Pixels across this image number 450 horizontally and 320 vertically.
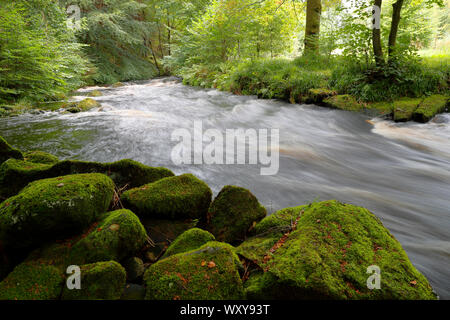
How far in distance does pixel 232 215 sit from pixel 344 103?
6.77 metres

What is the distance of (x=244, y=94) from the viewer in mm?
11391

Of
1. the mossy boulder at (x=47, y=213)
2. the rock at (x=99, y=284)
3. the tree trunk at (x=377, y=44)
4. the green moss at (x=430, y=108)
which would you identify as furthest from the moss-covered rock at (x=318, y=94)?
the rock at (x=99, y=284)

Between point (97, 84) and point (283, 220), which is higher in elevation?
point (97, 84)

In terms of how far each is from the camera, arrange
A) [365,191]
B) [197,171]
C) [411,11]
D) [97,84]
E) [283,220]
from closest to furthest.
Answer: [283,220] < [365,191] < [197,171] < [411,11] < [97,84]

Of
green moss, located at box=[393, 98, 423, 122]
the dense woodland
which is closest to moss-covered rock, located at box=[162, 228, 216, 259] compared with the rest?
green moss, located at box=[393, 98, 423, 122]

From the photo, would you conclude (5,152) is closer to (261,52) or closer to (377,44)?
(377,44)

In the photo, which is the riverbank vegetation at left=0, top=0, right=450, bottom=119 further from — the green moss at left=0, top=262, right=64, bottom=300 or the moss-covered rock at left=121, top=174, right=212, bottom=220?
the green moss at left=0, top=262, right=64, bottom=300

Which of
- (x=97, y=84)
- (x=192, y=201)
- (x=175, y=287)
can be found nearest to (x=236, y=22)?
(x=97, y=84)

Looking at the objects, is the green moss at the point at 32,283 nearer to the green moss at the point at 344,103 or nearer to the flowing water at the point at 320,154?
the flowing water at the point at 320,154

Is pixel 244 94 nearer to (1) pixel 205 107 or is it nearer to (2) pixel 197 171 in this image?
(1) pixel 205 107

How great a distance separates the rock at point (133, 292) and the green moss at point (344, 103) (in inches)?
298

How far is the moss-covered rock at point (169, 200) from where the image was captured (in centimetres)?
230

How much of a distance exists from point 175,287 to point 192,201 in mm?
934
